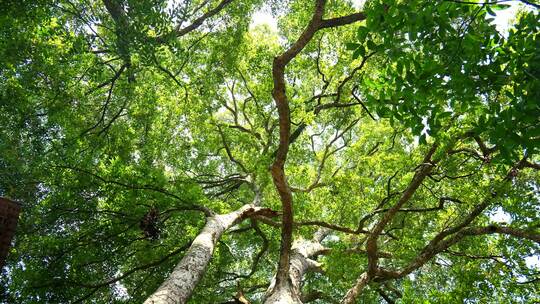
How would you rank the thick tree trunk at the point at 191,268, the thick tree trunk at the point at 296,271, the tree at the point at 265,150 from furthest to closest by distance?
the thick tree trunk at the point at 296,271, the thick tree trunk at the point at 191,268, the tree at the point at 265,150

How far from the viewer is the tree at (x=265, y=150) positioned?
3062 millimetres

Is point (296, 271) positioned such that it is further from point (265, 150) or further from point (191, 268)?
point (265, 150)

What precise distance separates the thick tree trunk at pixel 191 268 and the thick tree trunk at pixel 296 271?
1198 mm

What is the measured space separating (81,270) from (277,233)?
490cm

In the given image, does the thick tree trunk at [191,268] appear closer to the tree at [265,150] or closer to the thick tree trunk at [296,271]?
the tree at [265,150]

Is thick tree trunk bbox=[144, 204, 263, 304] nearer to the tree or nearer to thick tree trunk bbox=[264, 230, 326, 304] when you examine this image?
the tree

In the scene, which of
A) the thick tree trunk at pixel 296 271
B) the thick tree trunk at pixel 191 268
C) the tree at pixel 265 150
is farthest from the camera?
the thick tree trunk at pixel 296 271

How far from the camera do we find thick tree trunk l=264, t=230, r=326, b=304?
18.9ft

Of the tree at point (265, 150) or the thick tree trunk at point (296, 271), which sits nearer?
the tree at point (265, 150)

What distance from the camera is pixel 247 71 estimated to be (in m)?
12.3

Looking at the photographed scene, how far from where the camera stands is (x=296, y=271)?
7.48 m

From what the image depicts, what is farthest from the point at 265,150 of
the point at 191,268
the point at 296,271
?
the point at 191,268

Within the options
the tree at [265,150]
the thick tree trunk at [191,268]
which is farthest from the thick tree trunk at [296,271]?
the thick tree trunk at [191,268]

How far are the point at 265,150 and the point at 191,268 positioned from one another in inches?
250
